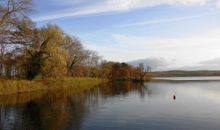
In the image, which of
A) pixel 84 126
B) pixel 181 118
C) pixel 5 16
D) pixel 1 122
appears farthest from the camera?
pixel 5 16

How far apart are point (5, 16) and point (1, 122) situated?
2911 centimetres

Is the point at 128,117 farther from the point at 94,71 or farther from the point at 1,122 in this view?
the point at 94,71

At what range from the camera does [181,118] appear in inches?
1132

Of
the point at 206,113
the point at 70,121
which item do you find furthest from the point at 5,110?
the point at 206,113

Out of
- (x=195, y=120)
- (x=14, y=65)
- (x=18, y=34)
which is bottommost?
(x=195, y=120)

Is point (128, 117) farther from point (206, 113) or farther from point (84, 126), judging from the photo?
point (206, 113)

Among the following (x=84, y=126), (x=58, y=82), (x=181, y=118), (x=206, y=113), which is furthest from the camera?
(x=58, y=82)

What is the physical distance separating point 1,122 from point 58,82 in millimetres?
49280

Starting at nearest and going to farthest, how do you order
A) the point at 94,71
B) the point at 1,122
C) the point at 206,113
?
the point at 1,122
the point at 206,113
the point at 94,71

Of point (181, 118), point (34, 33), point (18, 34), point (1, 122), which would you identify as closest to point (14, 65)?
point (34, 33)

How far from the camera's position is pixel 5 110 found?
1335 inches

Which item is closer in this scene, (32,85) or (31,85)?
(31,85)

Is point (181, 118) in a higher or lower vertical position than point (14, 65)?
lower

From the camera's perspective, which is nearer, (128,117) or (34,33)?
(128,117)
